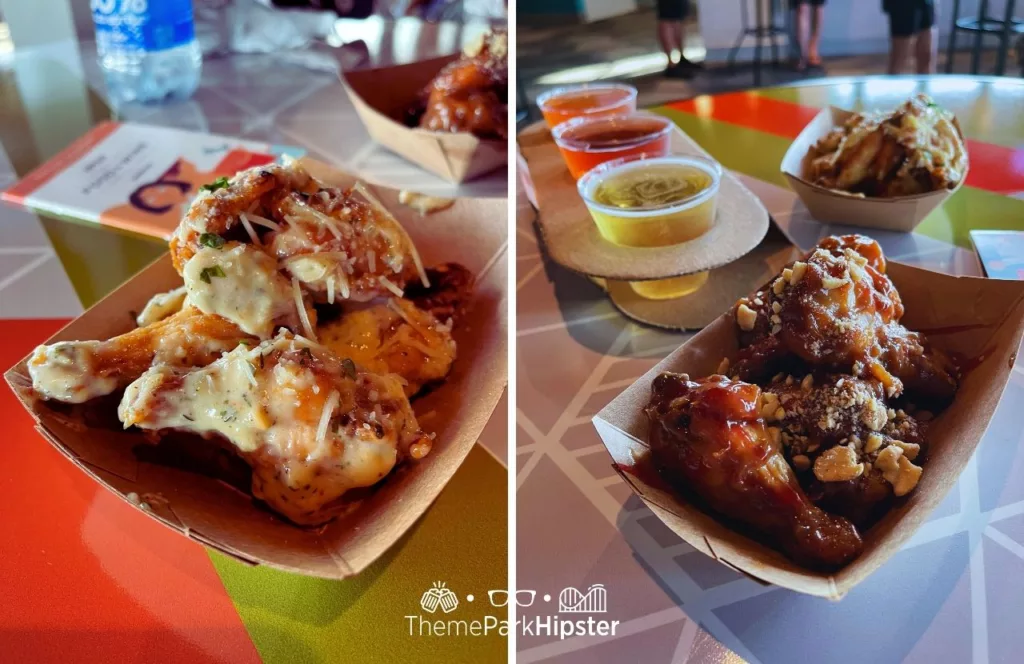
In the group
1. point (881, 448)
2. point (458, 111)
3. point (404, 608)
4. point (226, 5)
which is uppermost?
point (226, 5)

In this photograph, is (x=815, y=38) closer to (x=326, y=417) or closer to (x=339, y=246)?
(x=339, y=246)

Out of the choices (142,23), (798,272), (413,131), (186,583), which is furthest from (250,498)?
(142,23)

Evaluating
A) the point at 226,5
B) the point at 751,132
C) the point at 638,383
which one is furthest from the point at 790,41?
the point at 226,5

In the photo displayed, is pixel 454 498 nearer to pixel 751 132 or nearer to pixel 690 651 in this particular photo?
pixel 690 651

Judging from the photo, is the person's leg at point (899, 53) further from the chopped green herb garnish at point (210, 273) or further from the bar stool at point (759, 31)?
the chopped green herb garnish at point (210, 273)

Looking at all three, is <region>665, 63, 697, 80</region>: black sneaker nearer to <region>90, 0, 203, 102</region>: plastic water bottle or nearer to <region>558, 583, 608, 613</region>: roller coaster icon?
<region>90, 0, 203, 102</region>: plastic water bottle

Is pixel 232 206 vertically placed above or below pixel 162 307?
above

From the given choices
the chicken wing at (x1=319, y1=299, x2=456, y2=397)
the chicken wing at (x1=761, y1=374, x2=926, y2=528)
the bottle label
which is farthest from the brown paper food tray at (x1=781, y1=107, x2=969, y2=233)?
the bottle label
